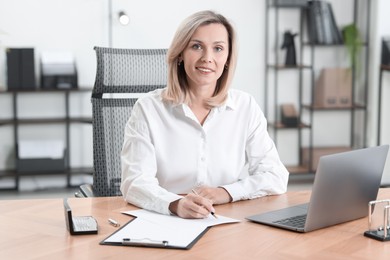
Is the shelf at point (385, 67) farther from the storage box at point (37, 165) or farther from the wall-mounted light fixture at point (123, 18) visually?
the storage box at point (37, 165)

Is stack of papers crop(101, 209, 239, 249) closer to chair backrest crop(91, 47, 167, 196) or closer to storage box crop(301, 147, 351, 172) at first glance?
chair backrest crop(91, 47, 167, 196)

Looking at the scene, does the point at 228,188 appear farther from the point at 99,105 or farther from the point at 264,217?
the point at 99,105

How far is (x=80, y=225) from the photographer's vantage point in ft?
5.94

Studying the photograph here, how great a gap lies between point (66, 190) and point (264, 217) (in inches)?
128

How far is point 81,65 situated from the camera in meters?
4.95

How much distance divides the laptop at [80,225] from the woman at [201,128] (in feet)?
1.20

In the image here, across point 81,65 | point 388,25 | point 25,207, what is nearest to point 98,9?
point 81,65

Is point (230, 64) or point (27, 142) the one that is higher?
point (230, 64)

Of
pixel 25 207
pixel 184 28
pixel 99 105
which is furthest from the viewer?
pixel 99 105

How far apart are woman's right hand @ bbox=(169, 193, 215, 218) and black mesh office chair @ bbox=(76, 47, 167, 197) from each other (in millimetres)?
719

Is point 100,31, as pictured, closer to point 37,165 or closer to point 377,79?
point 37,165

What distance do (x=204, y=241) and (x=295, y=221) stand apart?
0.98 feet

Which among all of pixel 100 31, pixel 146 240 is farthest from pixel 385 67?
pixel 146 240

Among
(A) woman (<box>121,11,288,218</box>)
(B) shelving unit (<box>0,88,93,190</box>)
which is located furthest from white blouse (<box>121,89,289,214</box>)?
(B) shelving unit (<box>0,88,93,190</box>)
